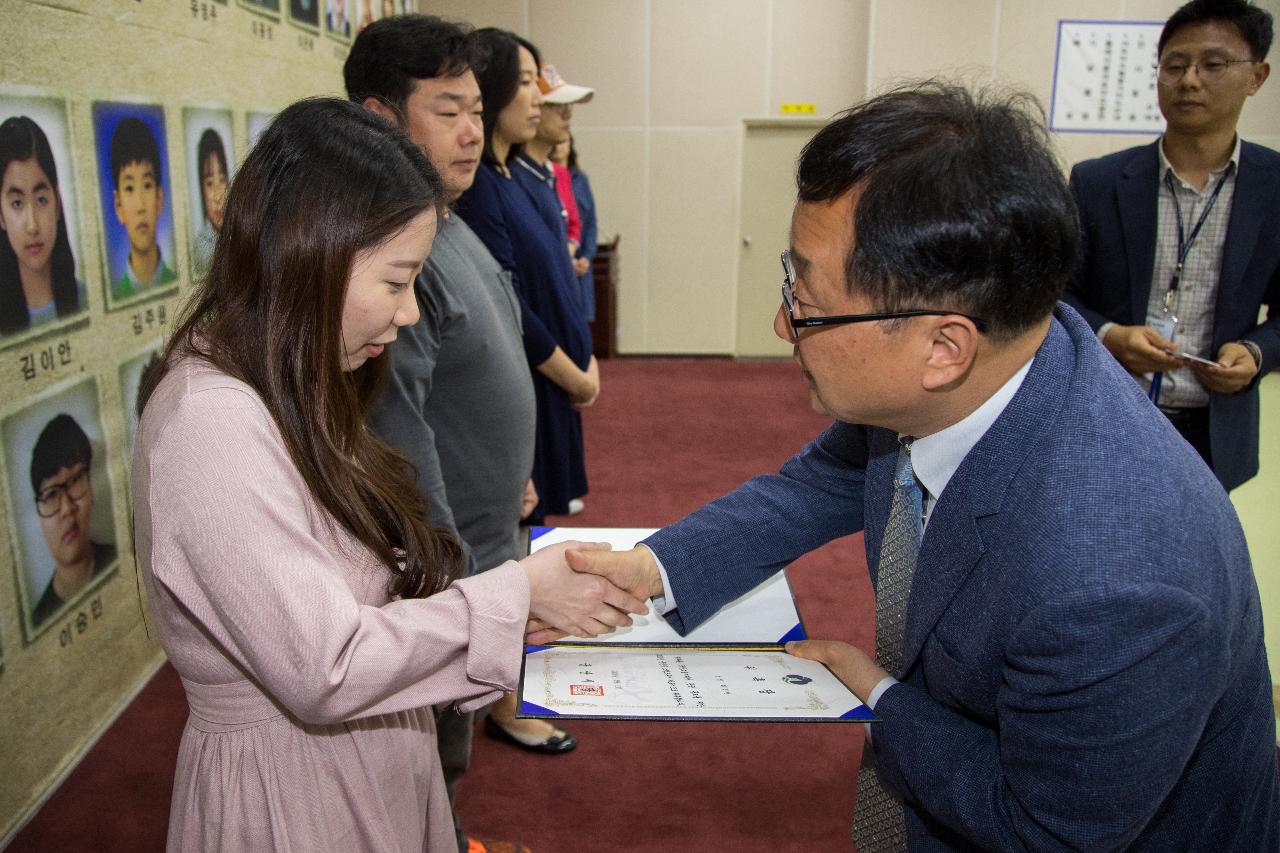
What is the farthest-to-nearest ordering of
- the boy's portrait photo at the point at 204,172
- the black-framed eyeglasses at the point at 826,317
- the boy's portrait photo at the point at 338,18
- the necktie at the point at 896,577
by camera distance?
1. the boy's portrait photo at the point at 338,18
2. the boy's portrait photo at the point at 204,172
3. the necktie at the point at 896,577
4. the black-framed eyeglasses at the point at 826,317

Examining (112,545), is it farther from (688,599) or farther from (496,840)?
(688,599)

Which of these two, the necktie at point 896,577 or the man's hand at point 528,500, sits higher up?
the necktie at point 896,577

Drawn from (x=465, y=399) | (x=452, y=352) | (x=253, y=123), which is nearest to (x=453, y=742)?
(x=465, y=399)

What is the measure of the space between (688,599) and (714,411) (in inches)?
207

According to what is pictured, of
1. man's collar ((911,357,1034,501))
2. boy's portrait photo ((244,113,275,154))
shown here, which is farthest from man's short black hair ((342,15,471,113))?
boy's portrait photo ((244,113,275,154))

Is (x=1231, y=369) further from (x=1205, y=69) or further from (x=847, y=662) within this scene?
(x=847, y=662)

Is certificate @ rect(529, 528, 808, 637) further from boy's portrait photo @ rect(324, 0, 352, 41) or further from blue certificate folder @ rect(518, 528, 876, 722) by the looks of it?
boy's portrait photo @ rect(324, 0, 352, 41)

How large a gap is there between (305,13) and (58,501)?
273 centimetres

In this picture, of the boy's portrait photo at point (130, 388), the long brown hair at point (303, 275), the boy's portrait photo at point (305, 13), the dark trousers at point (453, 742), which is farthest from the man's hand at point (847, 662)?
the boy's portrait photo at point (305, 13)

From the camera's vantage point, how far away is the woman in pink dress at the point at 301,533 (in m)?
1.06

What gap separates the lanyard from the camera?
8.77 ft

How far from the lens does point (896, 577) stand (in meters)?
1.35

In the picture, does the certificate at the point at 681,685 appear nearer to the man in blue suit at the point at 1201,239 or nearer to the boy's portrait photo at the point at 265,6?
the man in blue suit at the point at 1201,239

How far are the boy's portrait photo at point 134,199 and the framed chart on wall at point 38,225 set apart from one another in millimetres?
168
